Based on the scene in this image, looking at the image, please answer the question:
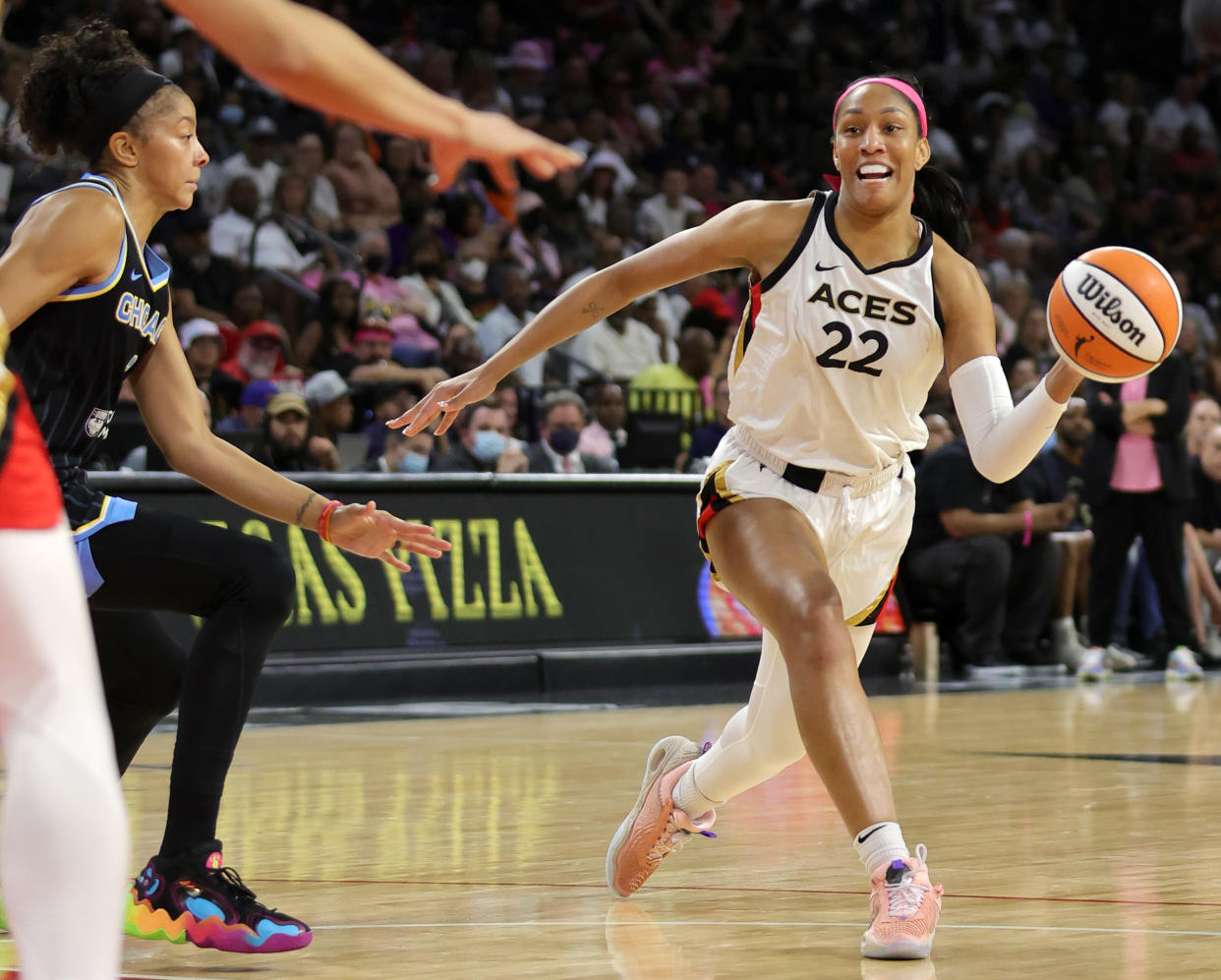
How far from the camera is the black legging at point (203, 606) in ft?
13.4

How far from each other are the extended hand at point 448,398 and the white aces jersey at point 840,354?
2.25 feet

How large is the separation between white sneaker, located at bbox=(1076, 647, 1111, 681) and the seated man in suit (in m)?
3.30

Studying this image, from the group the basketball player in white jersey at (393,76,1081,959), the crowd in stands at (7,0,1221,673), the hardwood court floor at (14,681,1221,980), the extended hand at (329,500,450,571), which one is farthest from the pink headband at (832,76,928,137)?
the crowd in stands at (7,0,1221,673)

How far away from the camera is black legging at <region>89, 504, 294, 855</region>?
160 inches

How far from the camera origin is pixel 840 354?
185 inches

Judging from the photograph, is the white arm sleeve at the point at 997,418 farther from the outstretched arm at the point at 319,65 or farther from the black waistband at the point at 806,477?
the outstretched arm at the point at 319,65

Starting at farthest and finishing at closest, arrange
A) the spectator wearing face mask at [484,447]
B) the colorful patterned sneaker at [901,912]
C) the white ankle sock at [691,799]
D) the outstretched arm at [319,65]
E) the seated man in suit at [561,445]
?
the seated man in suit at [561,445], the spectator wearing face mask at [484,447], the white ankle sock at [691,799], the colorful patterned sneaker at [901,912], the outstretched arm at [319,65]

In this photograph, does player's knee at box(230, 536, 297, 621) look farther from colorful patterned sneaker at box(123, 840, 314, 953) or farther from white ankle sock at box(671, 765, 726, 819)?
white ankle sock at box(671, 765, 726, 819)

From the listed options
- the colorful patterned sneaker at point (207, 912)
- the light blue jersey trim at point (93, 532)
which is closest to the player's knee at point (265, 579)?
the light blue jersey trim at point (93, 532)

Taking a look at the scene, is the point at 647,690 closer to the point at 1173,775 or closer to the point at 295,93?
the point at 1173,775

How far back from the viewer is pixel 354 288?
1277 centimetres

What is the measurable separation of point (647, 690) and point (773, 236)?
6729 mm

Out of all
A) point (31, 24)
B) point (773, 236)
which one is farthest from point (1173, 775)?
point (31, 24)

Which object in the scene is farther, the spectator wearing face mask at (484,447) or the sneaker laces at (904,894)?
the spectator wearing face mask at (484,447)
